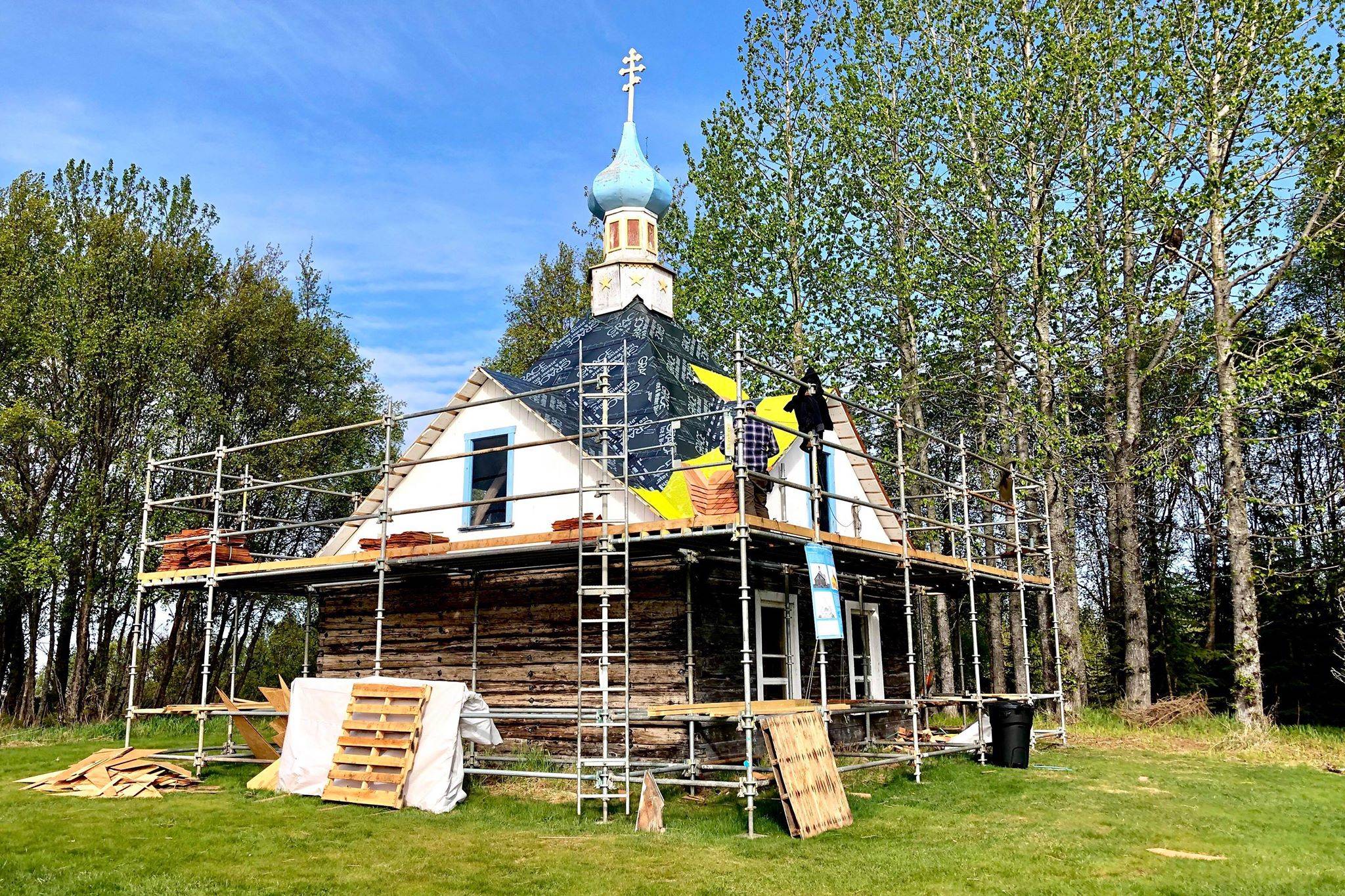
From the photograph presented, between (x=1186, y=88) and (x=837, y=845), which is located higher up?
(x=1186, y=88)

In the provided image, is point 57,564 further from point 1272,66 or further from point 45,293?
point 1272,66

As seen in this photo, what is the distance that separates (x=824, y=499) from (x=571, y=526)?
17.2 ft

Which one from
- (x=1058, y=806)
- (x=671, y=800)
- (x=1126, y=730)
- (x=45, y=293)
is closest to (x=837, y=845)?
(x=671, y=800)

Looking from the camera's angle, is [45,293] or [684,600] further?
[45,293]

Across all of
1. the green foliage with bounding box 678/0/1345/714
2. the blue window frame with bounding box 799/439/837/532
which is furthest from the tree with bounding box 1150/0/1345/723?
the blue window frame with bounding box 799/439/837/532

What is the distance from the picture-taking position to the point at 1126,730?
69.2 ft

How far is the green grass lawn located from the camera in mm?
8375

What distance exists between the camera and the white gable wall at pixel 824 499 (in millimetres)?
16172

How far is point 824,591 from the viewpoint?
471 inches

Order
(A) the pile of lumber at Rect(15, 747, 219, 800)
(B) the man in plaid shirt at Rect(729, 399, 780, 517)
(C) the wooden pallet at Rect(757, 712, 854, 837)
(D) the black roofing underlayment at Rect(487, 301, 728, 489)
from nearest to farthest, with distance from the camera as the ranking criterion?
(C) the wooden pallet at Rect(757, 712, 854, 837), (B) the man in plaid shirt at Rect(729, 399, 780, 517), (A) the pile of lumber at Rect(15, 747, 219, 800), (D) the black roofing underlayment at Rect(487, 301, 728, 489)

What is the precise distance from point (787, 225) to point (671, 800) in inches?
761

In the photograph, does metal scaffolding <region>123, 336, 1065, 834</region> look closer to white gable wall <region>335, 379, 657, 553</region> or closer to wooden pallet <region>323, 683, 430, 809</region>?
white gable wall <region>335, 379, 657, 553</region>

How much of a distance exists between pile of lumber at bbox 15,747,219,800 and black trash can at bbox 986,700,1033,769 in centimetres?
1123

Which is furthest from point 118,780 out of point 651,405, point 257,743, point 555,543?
point 651,405
